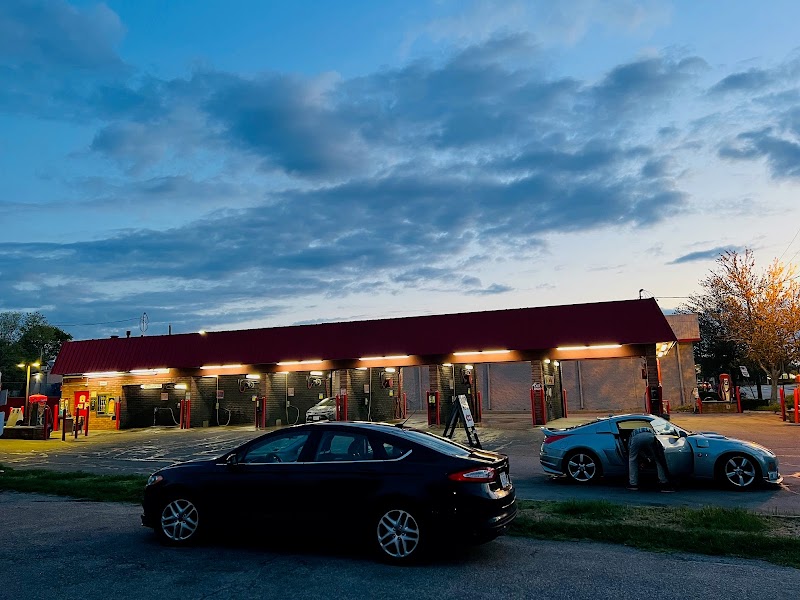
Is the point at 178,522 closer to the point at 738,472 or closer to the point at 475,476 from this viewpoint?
the point at 475,476

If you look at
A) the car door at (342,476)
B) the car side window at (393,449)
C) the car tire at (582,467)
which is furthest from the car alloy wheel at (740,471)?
the car door at (342,476)

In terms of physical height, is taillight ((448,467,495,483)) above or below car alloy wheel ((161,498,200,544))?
→ above

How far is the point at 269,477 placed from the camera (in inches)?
300

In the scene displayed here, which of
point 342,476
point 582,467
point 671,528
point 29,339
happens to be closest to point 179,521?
point 342,476

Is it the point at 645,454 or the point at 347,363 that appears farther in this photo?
the point at 347,363

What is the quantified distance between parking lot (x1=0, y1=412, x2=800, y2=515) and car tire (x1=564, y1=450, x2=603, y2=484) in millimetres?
215

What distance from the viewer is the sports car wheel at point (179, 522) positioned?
310 inches

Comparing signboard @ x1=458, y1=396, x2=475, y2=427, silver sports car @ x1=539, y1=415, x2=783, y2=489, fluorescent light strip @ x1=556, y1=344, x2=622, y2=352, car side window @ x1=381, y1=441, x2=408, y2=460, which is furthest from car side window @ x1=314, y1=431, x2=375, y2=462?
fluorescent light strip @ x1=556, y1=344, x2=622, y2=352

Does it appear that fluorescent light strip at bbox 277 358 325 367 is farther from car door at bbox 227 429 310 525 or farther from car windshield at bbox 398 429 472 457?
car windshield at bbox 398 429 472 457

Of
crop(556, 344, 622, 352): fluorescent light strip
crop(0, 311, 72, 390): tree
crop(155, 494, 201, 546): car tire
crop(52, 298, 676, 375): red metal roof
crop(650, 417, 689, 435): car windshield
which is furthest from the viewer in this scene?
crop(0, 311, 72, 390): tree

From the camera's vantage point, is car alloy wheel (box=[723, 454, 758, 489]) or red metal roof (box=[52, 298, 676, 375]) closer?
car alloy wheel (box=[723, 454, 758, 489])

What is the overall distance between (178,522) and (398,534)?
2.85 meters

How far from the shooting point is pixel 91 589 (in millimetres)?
6172

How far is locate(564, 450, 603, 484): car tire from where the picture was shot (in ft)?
42.3
